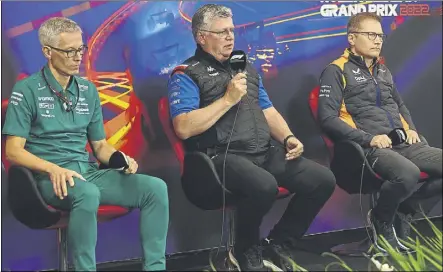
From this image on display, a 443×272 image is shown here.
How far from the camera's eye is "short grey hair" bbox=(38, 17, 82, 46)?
2996mm

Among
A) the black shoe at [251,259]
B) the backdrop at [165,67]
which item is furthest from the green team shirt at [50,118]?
the black shoe at [251,259]

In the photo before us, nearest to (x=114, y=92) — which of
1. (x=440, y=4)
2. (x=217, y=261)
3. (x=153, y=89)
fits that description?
(x=153, y=89)

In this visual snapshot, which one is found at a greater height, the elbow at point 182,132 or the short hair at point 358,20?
the short hair at point 358,20

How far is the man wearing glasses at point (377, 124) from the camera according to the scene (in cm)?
349

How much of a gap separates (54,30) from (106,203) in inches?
32.2

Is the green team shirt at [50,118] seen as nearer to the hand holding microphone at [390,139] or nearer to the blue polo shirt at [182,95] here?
the blue polo shirt at [182,95]

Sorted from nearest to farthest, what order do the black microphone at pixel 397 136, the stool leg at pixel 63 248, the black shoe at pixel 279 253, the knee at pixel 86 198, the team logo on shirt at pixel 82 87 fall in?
1. the knee at pixel 86 198
2. the stool leg at pixel 63 248
3. the team logo on shirt at pixel 82 87
4. the black shoe at pixel 279 253
5. the black microphone at pixel 397 136

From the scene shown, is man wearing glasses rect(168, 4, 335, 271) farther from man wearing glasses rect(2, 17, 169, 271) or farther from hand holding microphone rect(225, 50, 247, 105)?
man wearing glasses rect(2, 17, 169, 271)

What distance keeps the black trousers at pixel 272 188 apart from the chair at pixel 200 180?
56mm

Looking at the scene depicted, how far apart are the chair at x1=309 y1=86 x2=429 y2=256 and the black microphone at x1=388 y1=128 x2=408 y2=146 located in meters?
0.19

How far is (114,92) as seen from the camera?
3621mm

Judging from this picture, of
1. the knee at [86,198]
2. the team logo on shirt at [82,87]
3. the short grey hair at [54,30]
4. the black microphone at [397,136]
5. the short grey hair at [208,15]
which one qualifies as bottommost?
the black microphone at [397,136]

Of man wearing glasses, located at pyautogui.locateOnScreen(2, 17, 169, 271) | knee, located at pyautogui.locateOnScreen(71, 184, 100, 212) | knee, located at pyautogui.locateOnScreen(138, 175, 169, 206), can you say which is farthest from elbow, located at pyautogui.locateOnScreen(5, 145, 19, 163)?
knee, located at pyautogui.locateOnScreen(138, 175, 169, 206)

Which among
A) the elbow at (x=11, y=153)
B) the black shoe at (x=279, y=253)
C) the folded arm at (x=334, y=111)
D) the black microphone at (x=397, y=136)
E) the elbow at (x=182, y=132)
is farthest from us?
the folded arm at (x=334, y=111)
